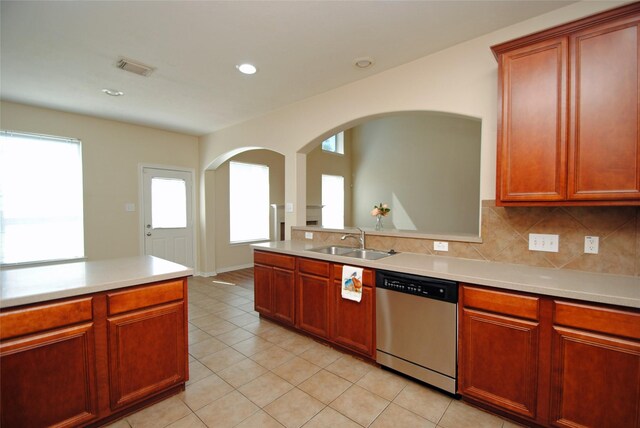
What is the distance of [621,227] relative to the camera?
72.1 inches

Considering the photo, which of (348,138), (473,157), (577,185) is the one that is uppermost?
(348,138)

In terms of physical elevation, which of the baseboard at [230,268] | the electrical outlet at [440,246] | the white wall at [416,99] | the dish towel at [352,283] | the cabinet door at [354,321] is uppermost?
the white wall at [416,99]

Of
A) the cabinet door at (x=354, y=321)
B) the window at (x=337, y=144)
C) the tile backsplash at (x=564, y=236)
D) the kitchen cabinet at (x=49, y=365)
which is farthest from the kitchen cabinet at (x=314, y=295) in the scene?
the window at (x=337, y=144)

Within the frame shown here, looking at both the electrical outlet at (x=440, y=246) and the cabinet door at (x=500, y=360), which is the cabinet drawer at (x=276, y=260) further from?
the cabinet door at (x=500, y=360)

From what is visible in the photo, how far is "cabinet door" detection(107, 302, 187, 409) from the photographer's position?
178cm

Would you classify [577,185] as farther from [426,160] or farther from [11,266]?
[11,266]

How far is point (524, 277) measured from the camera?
1814mm

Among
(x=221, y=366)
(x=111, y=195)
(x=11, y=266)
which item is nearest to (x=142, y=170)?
(x=111, y=195)

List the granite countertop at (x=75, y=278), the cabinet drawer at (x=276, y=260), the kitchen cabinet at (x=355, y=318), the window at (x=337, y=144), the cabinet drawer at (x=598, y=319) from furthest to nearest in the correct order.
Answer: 1. the window at (x=337, y=144)
2. the cabinet drawer at (x=276, y=260)
3. the kitchen cabinet at (x=355, y=318)
4. the granite countertop at (x=75, y=278)
5. the cabinet drawer at (x=598, y=319)

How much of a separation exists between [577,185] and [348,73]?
2.17 metres

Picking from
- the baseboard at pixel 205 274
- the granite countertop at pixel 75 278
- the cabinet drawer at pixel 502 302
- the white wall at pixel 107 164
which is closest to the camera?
the granite countertop at pixel 75 278

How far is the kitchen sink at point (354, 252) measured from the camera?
2.75 metres

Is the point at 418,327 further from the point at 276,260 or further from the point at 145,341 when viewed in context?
the point at 145,341

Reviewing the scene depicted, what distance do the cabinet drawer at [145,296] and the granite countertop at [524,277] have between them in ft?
4.23
